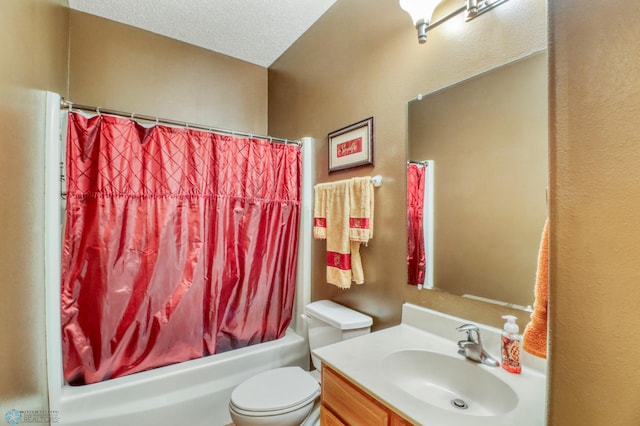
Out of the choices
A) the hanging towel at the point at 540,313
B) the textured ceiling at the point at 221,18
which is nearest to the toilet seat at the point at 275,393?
the hanging towel at the point at 540,313

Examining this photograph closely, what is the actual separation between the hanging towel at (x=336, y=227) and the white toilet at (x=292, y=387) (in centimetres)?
19

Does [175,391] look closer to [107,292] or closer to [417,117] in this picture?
[107,292]

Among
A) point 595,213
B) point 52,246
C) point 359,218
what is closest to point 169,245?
point 52,246

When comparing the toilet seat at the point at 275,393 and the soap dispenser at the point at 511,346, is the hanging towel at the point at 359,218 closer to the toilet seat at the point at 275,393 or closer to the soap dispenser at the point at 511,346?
the toilet seat at the point at 275,393

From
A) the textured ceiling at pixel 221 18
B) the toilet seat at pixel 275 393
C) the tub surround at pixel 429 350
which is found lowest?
the toilet seat at pixel 275 393

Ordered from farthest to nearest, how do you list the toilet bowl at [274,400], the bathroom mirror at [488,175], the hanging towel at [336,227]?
the hanging towel at [336,227] → the toilet bowl at [274,400] → the bathroom mirror at [488,175]

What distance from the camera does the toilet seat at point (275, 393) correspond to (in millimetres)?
1304

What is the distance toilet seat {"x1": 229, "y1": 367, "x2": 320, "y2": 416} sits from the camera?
130cm

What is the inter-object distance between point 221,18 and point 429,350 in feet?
7.75

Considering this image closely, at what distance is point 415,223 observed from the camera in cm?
136

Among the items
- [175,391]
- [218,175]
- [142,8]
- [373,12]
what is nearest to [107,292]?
[175,391]

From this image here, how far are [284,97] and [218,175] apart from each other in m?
0.98

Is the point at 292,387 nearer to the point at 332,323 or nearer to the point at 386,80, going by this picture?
the point at 332,323

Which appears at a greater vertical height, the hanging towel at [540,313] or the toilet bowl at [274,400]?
the hanging towel at [540,313]
